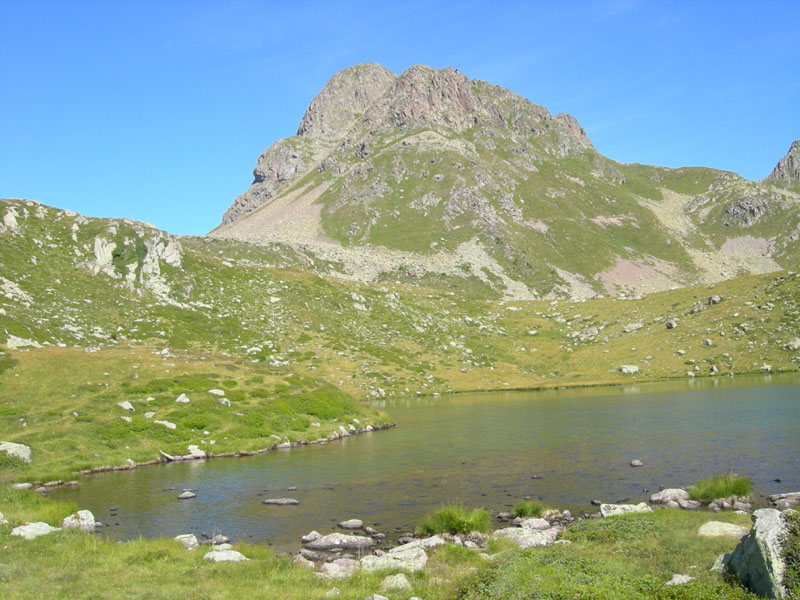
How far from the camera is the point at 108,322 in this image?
88125 millimetres

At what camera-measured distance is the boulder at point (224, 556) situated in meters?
21.0

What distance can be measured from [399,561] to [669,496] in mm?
16849

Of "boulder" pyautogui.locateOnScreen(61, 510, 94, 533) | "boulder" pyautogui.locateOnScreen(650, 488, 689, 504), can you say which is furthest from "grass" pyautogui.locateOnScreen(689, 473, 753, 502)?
"boulder" pyautogui.locateOnScreen(61, 510, 94, 533)

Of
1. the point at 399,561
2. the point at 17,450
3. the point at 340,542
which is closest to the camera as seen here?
the point at 399,561

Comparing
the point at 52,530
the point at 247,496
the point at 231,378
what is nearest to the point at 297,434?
the point at 231,378

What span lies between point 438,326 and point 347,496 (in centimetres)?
9821

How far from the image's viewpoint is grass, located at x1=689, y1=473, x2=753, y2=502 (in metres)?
28.3

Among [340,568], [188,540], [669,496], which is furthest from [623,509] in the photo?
[188,540]

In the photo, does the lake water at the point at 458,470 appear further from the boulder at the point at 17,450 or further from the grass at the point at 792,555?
the grass at the point at 792,555

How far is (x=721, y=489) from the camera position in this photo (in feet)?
92.9

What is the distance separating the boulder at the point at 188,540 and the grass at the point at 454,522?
10149 millimetres

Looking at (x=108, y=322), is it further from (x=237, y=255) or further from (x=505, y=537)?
(x=237, y=255)

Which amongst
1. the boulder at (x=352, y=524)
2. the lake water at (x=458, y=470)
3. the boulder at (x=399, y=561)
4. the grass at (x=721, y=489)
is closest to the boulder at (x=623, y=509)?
the lake water at (x=458, y=470)

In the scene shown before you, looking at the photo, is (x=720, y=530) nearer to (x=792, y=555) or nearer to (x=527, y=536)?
(x=527, y=536)
